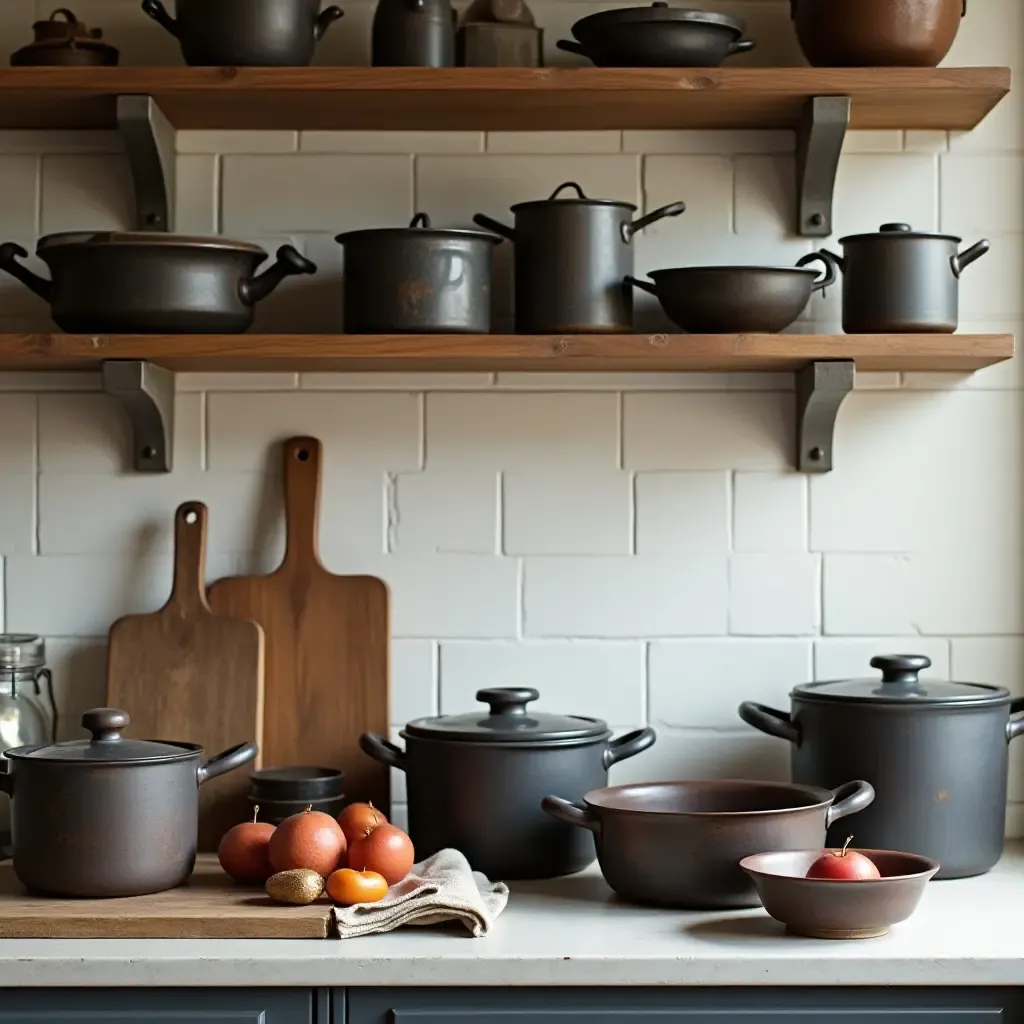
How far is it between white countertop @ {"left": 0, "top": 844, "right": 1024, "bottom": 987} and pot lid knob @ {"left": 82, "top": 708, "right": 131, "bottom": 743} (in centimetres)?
26

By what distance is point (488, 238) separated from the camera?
202cm

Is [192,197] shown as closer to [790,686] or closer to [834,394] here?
[834,394]

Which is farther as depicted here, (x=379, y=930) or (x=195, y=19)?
(x=195, y=19)

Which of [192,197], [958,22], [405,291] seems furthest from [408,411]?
[958,22]

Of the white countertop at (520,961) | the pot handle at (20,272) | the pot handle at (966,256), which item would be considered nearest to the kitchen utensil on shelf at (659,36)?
the pot handle at (966,256)

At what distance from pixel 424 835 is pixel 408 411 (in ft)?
2.05

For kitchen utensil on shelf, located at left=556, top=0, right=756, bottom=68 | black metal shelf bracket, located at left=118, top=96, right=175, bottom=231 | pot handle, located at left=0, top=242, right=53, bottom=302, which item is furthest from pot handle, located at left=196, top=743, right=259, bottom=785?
kitchen utensil on shelf, located at left=556, top=0, right=756, bottom=68

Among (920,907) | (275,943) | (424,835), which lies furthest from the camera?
(424,835)

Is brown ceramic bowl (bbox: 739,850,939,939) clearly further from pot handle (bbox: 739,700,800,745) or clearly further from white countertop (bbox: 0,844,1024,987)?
pot handle (bbox: 739,700,800,745)

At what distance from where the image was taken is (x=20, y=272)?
78.9 inches

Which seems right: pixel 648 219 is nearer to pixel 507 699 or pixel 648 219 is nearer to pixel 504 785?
pixel 507 699

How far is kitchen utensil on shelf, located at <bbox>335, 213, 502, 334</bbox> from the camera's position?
197 cm

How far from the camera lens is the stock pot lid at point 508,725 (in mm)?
1915

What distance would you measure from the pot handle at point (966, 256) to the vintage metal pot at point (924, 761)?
51 centimetres
